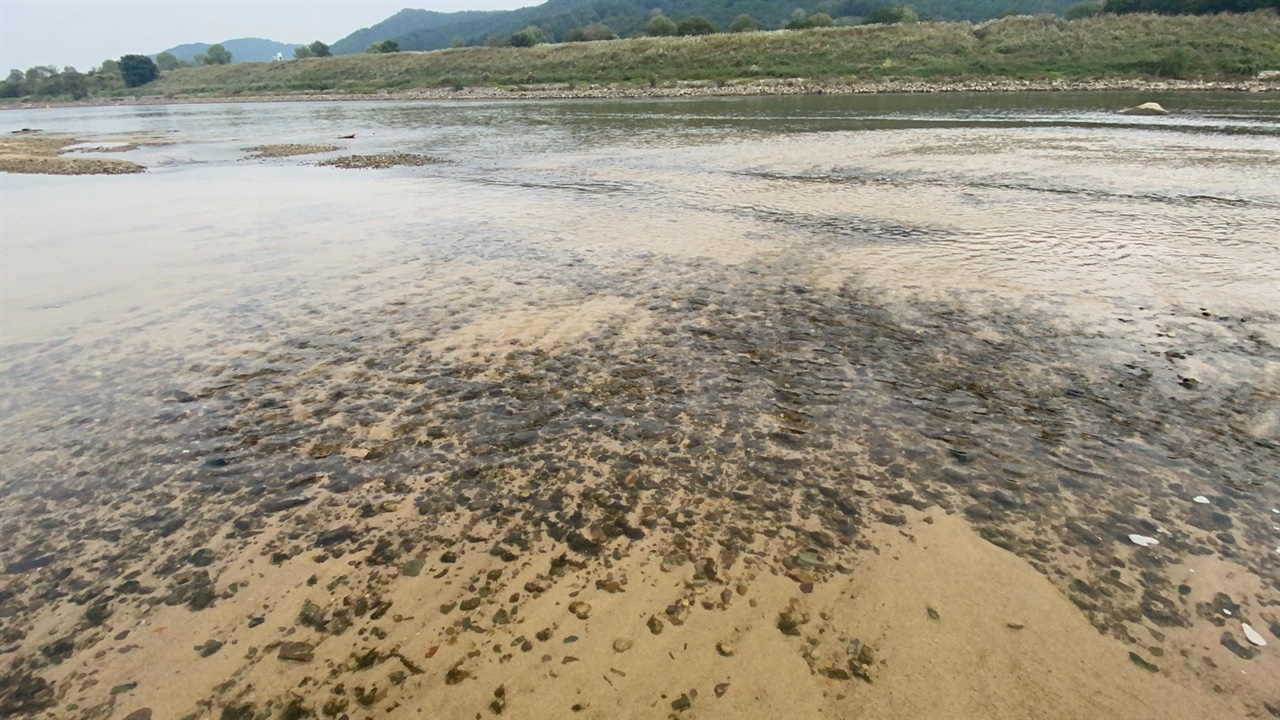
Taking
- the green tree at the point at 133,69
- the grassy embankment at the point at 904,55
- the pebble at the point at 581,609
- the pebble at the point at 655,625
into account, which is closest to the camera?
the pebble at the point at 655,625

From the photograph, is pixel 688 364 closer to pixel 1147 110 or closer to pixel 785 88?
pixel 1147 110

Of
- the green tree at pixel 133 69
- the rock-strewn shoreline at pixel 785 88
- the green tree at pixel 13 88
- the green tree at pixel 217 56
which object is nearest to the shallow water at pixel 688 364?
the rock-strewn shoreline at pixel 785 88

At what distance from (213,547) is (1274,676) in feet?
21.3

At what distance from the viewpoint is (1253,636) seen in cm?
355

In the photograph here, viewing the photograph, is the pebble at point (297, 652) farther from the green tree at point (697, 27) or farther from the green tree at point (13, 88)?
the green tree at point (13, 88)

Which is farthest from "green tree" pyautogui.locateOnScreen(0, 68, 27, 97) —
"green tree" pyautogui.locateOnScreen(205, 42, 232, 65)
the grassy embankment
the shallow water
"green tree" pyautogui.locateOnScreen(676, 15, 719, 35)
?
the shallow water

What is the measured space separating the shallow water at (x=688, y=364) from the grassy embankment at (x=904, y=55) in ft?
162

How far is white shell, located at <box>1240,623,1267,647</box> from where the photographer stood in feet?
11.5

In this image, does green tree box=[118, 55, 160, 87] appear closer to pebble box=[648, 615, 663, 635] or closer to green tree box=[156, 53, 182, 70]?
green tree box=[156, 53, 182, 70]

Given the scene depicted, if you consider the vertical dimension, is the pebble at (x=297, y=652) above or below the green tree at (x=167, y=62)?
below

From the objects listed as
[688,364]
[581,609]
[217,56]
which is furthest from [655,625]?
[217,56]

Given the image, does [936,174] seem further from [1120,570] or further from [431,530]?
[431,530]

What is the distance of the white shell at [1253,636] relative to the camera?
351cm

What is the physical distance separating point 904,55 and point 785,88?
1449 centimetres
